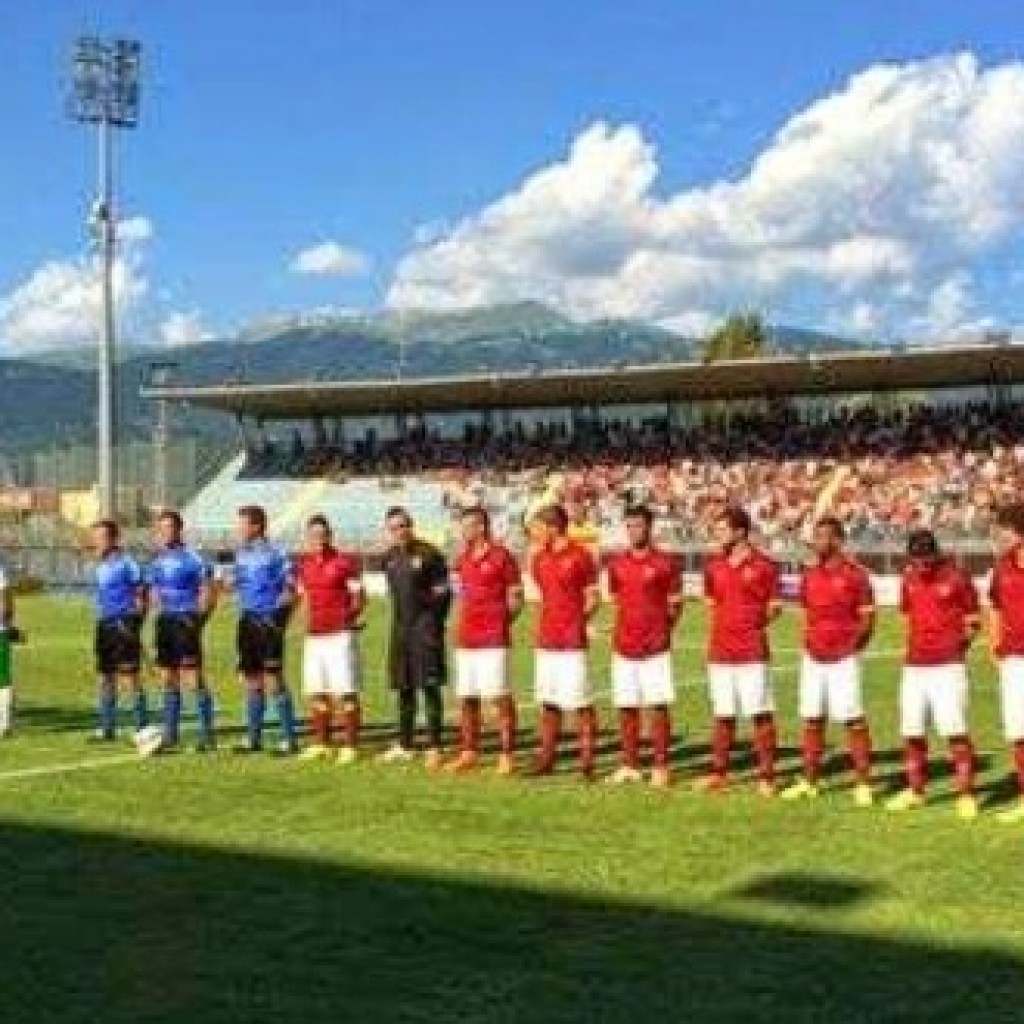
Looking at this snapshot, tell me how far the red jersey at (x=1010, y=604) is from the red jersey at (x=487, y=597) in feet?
13.0

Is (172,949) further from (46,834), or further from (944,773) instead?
(944,773)

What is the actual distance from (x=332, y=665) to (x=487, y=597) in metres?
1.69

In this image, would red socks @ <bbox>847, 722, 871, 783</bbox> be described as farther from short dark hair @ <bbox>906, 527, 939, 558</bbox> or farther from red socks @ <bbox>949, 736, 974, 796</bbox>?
short dark hair @ <bbox>906, 527, 939, 558</bbox>

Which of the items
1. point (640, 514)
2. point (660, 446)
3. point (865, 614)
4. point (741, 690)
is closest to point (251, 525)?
point (640, 514)

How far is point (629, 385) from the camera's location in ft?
194

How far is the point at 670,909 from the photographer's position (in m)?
10.5

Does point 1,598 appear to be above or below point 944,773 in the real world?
above

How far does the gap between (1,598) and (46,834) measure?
5.55 m

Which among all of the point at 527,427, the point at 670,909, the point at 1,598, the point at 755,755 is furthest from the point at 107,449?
the point at 670,909

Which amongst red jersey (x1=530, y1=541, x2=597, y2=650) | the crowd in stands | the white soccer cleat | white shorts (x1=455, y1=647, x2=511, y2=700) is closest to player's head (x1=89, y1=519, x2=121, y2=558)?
the white soccer cleat

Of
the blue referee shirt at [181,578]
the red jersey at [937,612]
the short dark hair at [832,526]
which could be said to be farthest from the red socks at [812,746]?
the blue referee shirt at [181,578]

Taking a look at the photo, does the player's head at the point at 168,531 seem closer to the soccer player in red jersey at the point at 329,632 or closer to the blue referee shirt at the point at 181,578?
the blue referee shirt at the point at 181,578

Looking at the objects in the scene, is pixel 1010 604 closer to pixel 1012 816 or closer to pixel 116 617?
pixel 1012 816

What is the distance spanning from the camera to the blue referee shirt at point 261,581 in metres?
16.8
